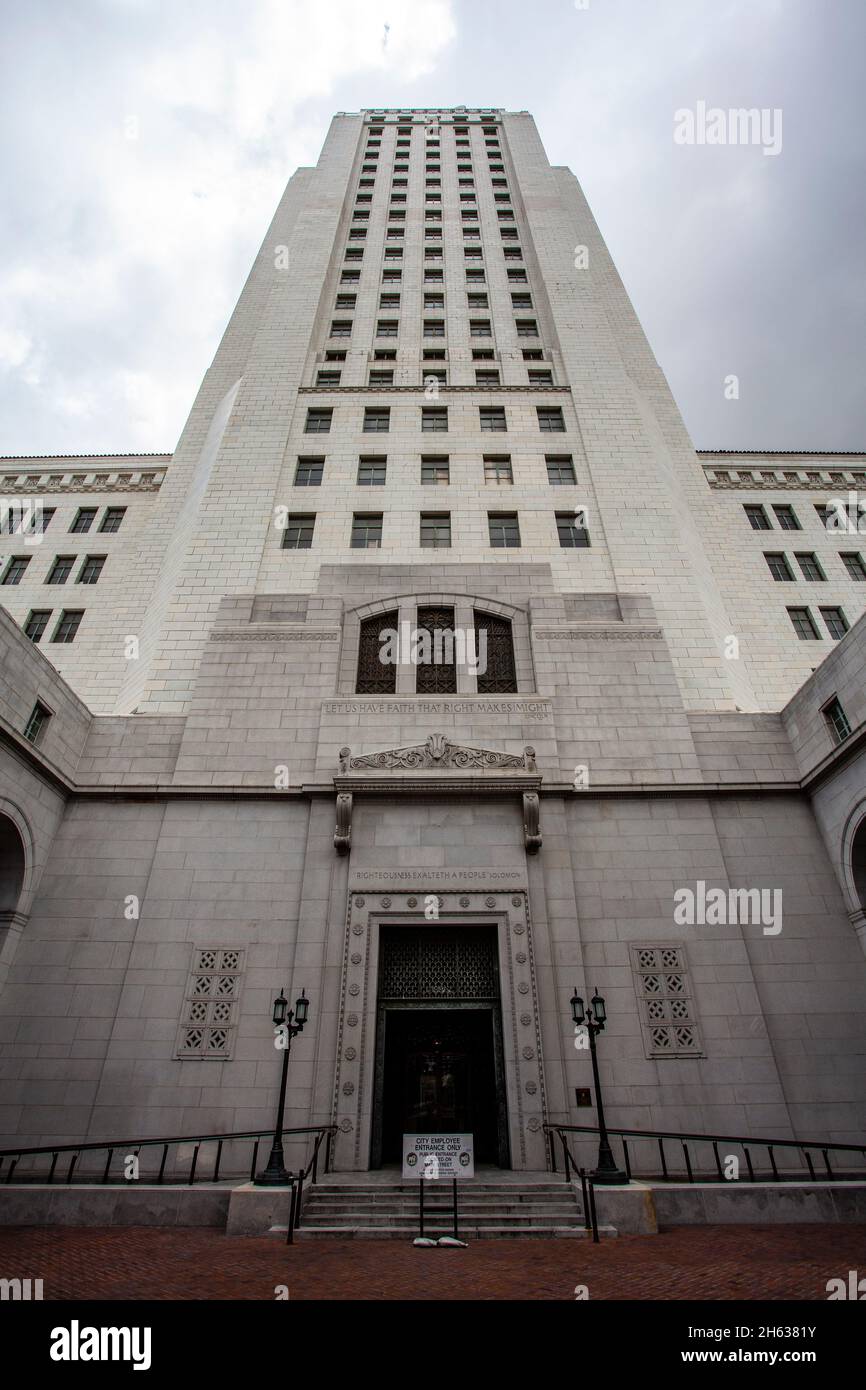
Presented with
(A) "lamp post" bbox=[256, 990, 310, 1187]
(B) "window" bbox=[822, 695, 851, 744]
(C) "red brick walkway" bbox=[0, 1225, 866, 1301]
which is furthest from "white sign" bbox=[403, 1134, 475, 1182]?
(B) "window" bbox=[822, 695, 851, 744]

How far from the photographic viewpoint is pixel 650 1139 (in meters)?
12.9

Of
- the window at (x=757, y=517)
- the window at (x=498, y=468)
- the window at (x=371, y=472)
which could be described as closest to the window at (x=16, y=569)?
the window at (x=371, y=472)

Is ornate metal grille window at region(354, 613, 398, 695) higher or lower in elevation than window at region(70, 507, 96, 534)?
lower

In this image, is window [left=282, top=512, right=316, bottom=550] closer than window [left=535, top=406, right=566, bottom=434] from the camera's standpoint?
Yes

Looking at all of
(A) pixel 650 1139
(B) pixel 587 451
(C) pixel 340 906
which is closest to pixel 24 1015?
(C) pixel 340 906

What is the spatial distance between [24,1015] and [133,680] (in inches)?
370

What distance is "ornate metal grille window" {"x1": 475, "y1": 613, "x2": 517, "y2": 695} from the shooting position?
18516 millimetres

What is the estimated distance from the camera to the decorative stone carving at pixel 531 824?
15.4 m

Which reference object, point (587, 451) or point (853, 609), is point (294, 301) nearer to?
point (587, 451)

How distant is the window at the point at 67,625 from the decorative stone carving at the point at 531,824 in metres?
20.4

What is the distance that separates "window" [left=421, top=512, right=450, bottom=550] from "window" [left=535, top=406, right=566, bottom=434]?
21.2 ft

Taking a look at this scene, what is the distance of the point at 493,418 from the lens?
26000 mm

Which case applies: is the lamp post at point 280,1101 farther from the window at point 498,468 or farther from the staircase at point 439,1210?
the window at point 498,468

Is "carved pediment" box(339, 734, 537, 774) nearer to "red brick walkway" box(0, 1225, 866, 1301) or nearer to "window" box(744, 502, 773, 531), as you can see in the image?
"red brick walkway" box(0, 1225, 866, 1301)
